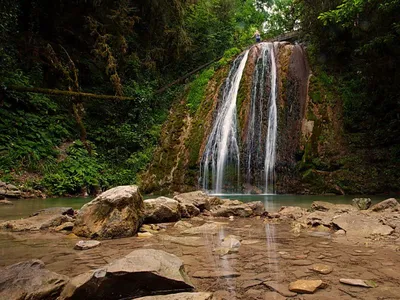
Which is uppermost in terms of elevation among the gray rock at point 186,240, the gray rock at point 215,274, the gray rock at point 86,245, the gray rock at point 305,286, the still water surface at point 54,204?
the gray rock at point 305,286

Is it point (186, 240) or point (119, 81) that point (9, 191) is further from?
point (186, 240)

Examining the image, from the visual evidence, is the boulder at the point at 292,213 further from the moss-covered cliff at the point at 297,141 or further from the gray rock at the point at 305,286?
the moss-covered cliff at the point at 297,141

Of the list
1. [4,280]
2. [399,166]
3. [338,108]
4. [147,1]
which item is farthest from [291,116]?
[4,280]

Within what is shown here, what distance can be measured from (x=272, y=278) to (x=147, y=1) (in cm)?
1420

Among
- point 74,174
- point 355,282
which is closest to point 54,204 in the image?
point 74,174

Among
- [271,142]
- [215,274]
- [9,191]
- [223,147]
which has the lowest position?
[9,191]

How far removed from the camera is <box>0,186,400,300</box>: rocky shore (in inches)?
70.1

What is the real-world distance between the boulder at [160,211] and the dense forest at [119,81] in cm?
595

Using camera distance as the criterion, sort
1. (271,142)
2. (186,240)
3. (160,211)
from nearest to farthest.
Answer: (186,240)
(160,211)
(271,142)

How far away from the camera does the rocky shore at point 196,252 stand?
1779mm

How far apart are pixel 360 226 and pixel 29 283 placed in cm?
340

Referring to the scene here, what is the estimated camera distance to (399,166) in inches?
365

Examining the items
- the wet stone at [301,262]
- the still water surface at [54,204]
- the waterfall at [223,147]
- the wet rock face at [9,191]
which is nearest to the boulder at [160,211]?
the still water surface at [54,204]

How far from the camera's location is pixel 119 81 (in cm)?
1275
